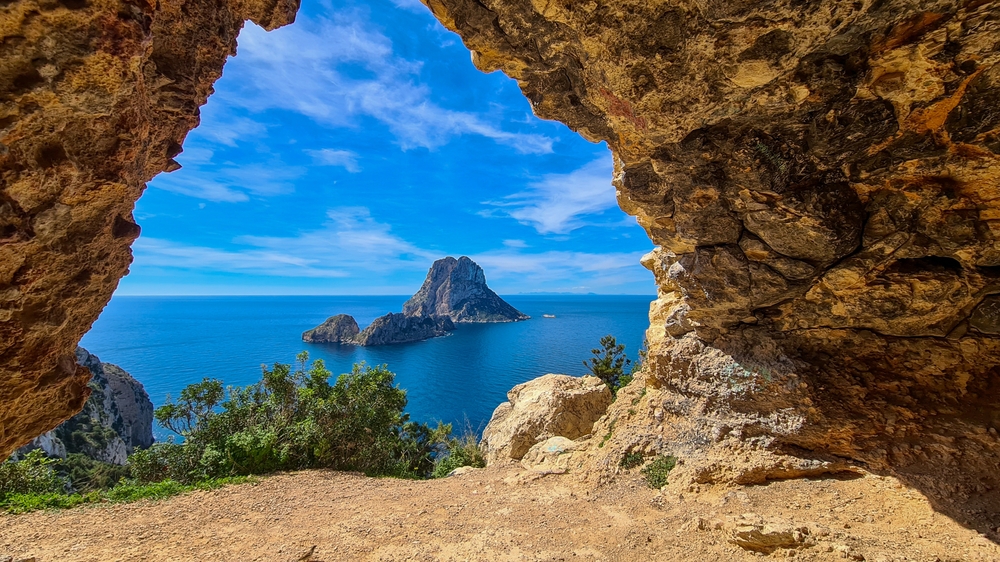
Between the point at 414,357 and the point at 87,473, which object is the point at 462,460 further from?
the point at 414,357

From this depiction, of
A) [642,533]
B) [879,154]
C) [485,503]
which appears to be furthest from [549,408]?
[879,154]

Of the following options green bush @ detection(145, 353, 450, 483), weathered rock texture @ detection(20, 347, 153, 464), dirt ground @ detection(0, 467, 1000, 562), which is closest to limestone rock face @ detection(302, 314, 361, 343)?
weathered rock texture @ detection(20, 347, 153, 464)

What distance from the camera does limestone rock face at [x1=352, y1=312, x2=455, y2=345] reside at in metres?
96.3

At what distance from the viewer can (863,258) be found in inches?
263

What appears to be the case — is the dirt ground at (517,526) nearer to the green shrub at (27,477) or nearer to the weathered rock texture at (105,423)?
the green shrub at (27,477)

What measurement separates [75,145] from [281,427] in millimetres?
11663

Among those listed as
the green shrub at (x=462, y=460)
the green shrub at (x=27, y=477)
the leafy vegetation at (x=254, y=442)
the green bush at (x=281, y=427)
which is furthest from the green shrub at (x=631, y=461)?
the green shrub at (x=27, y=477)

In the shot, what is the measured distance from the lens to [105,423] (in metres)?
37.2

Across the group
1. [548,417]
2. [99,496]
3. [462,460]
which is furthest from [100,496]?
[548,417]

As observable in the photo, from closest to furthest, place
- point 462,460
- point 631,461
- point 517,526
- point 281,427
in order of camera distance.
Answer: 1. point 517,526
2. point 631,461
3. point 281,427
4. point 462,460

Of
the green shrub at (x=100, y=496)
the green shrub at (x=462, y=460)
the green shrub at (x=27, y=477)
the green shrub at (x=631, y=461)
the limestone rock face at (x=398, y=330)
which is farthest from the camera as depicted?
the limestone rock face at (x=398, y=330)

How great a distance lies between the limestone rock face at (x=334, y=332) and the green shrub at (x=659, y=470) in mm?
100478

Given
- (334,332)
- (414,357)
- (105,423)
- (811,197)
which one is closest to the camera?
(811,197)

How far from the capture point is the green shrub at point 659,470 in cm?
959
